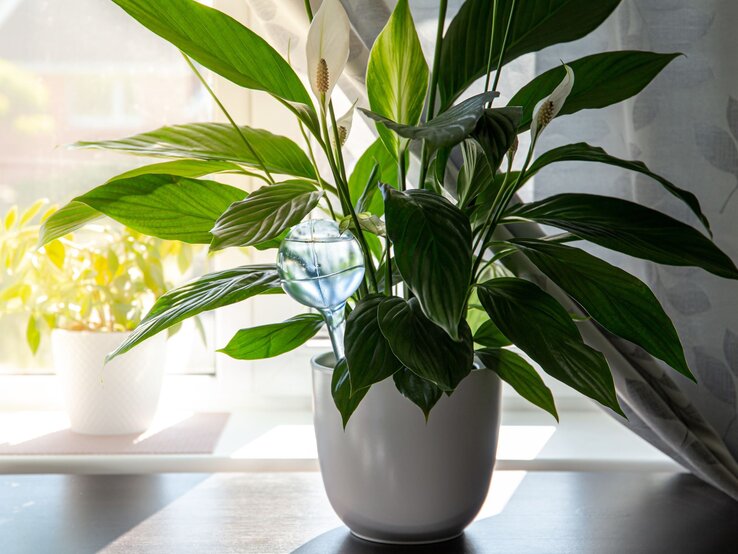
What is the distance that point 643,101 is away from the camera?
108cm

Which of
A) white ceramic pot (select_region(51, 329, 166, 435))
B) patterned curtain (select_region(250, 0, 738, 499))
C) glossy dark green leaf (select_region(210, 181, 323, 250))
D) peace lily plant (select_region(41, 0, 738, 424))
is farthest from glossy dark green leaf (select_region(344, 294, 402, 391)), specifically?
white ceramic pot (select_region(51, 329, 166, 435))

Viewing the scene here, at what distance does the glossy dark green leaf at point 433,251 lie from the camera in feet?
1.93

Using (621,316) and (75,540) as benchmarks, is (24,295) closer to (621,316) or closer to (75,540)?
(75,540)

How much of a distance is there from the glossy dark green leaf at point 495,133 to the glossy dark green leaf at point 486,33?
0.20m

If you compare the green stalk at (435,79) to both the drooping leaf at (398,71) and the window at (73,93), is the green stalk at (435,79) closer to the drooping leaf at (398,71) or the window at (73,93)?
the drooping leaf at (398,71)

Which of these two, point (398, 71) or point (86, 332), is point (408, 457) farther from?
point (86, 332)

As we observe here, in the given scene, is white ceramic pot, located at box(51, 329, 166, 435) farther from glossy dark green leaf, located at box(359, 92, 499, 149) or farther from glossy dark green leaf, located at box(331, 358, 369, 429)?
glossy dark green leaf, located at box(359, 92, 499, 149)

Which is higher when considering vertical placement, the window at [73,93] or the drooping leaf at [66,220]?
the window at [73,93]

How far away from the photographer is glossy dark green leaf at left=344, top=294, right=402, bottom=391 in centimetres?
67

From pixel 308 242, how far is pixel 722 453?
0.64 meters

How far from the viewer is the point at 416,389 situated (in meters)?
0.69

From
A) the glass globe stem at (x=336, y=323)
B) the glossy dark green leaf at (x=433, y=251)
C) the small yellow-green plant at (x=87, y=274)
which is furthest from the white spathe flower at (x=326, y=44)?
the small yellow-green plant at (x=87, y=274)

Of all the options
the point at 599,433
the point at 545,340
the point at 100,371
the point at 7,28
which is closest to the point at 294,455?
the point at 100,371

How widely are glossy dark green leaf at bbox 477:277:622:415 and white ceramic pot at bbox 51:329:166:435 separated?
2.25ft
